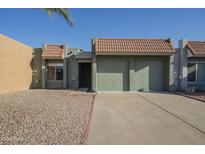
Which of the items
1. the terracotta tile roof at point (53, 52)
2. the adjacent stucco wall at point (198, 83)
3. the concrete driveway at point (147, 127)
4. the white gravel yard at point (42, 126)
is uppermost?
the terracotta tile roof at point (53, 52)

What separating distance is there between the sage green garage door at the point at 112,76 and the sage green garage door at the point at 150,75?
111 cm

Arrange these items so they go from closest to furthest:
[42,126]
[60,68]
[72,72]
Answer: [42,126] → [72,72] → [60,68]

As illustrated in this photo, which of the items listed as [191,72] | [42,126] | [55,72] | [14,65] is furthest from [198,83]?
[42,126]

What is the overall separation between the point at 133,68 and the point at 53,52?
819cm

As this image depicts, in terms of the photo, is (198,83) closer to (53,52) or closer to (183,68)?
(183,68)

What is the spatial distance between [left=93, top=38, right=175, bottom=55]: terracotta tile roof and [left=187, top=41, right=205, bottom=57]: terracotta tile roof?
189 centimetres

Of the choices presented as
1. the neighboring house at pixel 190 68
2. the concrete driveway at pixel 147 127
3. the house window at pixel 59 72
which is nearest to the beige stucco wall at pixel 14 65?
the house window at pixel 59 72

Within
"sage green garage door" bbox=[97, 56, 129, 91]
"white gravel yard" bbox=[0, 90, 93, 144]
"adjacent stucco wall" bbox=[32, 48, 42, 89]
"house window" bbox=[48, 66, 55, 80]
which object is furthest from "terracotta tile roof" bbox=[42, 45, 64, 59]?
"white gravel yard" bbox=[0, 90, 93, 144]

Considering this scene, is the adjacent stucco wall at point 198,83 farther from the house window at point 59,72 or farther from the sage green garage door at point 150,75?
the house window at point 59,72

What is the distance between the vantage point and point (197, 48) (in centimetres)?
2045

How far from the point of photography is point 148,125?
769 cm

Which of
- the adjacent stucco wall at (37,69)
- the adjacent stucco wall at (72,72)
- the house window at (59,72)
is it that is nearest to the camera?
the adjacent stucco wall at (72,72)

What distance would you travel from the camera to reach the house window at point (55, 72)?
892 inches

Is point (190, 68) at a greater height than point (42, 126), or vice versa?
point (190, 68)
